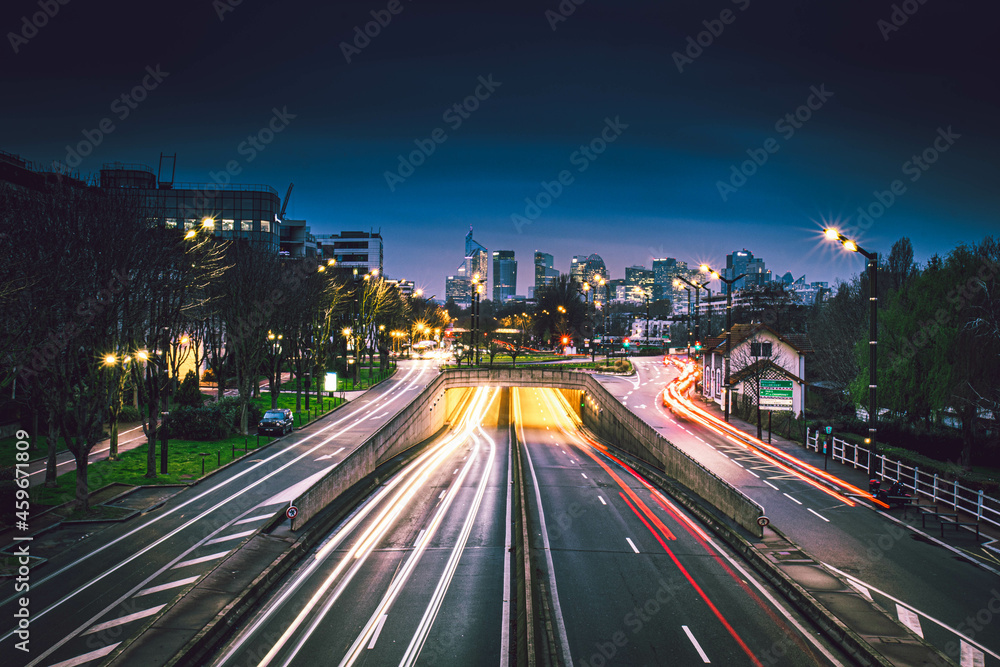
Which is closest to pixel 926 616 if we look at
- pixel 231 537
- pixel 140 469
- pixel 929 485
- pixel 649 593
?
pixel 649 593

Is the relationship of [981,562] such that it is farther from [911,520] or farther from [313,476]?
[313,476]

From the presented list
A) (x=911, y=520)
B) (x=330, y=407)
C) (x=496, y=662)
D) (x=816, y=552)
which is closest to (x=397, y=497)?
(x=496, y=662)

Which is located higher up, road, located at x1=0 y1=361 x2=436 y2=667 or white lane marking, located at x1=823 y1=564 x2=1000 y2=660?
white lane marking, located at x1=823 y1=564 x2=1000 y2=660

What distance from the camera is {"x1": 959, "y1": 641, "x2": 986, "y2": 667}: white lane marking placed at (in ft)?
35.5

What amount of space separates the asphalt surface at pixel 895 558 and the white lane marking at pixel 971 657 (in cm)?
2

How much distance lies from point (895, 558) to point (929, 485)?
6.17 meters

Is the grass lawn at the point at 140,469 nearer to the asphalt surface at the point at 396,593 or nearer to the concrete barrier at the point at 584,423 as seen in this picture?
the concrete barrier at the point at 584,423

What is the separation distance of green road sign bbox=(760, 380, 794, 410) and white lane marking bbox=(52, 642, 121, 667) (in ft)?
101

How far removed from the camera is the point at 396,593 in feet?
47.6

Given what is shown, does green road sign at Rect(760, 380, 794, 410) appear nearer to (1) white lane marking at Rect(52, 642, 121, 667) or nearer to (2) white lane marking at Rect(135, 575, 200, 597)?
(2) white lane marking at Rect(135, 575, 200, 597)

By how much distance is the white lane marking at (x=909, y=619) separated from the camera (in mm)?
12094

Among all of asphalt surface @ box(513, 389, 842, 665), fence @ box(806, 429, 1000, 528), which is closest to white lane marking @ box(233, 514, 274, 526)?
asphalt surface @ box(513, 389, 842, 665)

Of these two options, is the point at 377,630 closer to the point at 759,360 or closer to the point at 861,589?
the point at 861,589

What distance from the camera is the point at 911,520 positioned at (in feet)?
63.9
